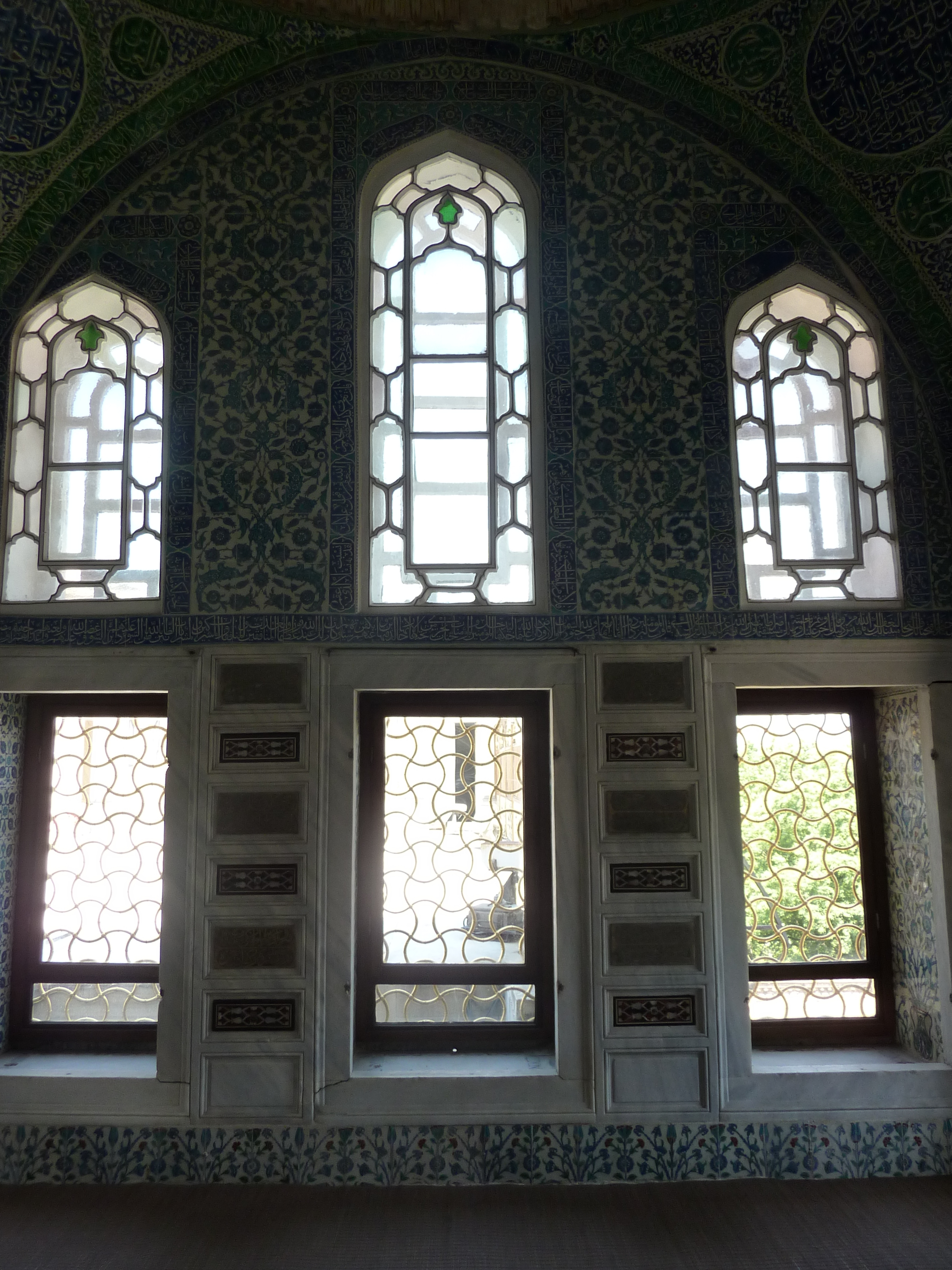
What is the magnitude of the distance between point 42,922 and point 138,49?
11.6 ft

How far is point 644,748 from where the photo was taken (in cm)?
360

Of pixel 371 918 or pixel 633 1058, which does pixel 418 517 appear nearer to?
pixel 371 918

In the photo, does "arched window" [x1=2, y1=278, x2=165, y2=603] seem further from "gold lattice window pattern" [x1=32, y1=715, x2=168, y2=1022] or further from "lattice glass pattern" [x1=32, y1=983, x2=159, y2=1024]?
"lattice glass pattern" [x1=32, y1=983, x2=159, y2=1024]

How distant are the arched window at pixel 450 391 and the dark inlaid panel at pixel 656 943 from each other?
1323 mm

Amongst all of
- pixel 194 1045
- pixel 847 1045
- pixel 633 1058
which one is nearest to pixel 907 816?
pixel 847 1045

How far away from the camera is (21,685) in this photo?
362cm

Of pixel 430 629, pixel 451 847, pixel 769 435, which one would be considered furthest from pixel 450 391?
pixel 451 847

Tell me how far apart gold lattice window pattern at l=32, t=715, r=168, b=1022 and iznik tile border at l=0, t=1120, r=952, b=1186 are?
47 centimetres

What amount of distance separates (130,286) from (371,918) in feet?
9.14

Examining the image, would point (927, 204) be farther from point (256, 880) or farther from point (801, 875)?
point (256, 880)

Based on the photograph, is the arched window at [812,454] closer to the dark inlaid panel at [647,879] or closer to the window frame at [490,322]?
the window frame at [490,322]

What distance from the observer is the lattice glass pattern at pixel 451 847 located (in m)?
3.69

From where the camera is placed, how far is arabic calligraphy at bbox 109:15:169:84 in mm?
3615

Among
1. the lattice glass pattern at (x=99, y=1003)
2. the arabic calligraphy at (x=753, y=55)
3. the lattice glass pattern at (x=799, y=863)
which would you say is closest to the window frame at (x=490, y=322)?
the arabic calligraphy at (x=753, y=55)
